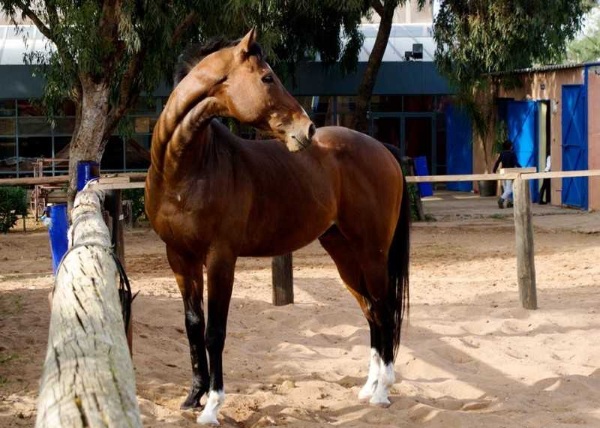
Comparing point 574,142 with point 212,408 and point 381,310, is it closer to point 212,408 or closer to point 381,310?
point 381,310

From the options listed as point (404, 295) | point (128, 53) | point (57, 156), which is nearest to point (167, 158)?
point (404, 295)

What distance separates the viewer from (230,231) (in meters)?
5.63

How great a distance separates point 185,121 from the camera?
5.53 meters

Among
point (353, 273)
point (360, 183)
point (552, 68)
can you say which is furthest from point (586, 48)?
point (360, 183)

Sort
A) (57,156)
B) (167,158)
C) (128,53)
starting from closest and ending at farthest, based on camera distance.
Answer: (167,158) < (128,53) < (57,156)

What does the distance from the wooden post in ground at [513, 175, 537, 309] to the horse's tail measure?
8.57ft

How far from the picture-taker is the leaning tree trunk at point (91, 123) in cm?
1570

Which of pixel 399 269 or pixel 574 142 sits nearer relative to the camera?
pixel 399 269

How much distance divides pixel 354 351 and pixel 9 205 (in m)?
11.1

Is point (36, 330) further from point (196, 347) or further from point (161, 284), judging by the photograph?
point (161, 284)

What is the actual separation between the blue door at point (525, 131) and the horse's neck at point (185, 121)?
1872cm

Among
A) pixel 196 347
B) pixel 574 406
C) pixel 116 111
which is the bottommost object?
pixel 574 406

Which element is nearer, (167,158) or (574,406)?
(167,158)

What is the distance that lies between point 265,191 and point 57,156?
65.5 feet
